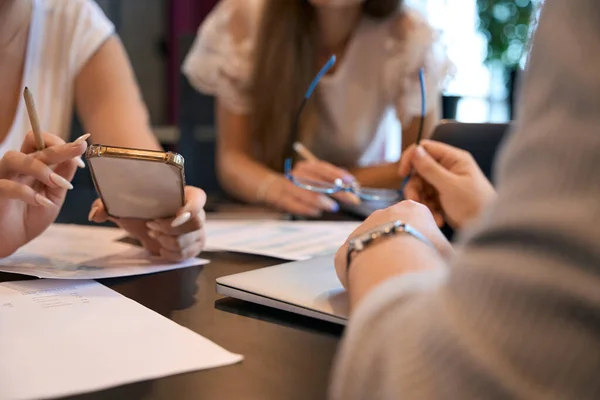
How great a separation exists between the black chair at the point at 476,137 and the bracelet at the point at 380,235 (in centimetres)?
49

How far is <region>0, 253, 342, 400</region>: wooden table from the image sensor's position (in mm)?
315

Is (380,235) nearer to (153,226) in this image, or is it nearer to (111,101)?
(153,226)

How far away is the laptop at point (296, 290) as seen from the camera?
0.42m

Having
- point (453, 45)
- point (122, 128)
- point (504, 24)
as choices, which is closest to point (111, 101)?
point (122, 128)

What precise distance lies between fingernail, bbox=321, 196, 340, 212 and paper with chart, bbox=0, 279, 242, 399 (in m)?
0.59

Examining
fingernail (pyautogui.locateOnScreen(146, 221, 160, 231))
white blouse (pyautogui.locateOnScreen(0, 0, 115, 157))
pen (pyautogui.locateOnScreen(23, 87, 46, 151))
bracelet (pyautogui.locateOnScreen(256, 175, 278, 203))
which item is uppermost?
white blouse (pyautogui.locateOnScreen(0, 0, 115, 157))

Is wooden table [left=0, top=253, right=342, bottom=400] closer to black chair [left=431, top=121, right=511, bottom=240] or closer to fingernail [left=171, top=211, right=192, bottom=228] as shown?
fingernail [left=171, top=211, right=192, bottom=228]

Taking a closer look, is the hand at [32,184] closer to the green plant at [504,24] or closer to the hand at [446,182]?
the hand at [446,182]

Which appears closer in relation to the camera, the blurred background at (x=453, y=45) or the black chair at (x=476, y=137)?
the black chair at (x=476, y=137)

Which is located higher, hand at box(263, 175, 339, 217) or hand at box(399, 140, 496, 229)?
hand at box(399, 140, 496, 229)

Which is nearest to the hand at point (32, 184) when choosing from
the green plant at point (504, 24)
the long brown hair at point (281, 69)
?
the long brown hair at point (281, 69)

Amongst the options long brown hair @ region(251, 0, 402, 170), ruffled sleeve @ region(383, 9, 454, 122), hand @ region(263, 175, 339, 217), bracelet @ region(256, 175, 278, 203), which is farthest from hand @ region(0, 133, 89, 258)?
ruffled sleeve @ region(383, 9, 454, 122)

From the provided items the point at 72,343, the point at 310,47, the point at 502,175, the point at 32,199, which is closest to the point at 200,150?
the point at 310,47

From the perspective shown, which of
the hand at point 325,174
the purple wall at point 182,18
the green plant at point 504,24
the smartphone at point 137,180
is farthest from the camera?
the purple wall at point 182,18
